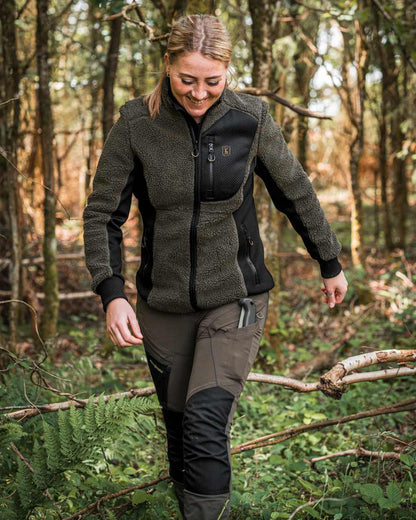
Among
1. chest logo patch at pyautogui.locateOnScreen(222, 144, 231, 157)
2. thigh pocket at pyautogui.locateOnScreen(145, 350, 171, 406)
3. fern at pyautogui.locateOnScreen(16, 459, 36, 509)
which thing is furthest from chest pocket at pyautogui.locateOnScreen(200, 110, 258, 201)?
fern at pyautogui.locateOnScreen(16, 459, 36, 509)

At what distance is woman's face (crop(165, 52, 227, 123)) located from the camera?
7.97 feet

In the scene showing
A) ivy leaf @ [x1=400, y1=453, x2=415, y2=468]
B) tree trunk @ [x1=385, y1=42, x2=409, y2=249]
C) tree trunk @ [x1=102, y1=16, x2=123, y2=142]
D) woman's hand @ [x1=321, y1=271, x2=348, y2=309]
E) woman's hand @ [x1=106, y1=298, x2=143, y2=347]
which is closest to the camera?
woman's hand @ [x1=106, y1=298, x2=143, y2=347]

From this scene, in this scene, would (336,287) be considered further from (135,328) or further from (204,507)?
(204,507)

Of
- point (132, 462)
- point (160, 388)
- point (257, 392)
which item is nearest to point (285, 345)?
point (257, 392)

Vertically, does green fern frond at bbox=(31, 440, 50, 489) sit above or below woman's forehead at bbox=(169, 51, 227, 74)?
below

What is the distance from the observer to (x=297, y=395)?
15.6 ft

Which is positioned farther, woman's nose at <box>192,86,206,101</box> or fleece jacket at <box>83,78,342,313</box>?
fleece jacket at <box>83,78,342,313</box>

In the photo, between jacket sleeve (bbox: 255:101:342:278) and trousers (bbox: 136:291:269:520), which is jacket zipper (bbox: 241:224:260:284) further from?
jacket sleeve (bbox: 255:101:342:278)

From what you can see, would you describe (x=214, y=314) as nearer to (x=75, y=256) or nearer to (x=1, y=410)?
(x=1, y=410)

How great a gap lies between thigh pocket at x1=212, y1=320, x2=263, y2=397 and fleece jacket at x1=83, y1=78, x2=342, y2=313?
154 mm

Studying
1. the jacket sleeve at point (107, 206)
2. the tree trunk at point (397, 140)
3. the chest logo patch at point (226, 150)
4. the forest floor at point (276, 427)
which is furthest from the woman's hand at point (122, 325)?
the tree trunk at point (397, 140)

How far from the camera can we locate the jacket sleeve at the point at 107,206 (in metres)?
2.61

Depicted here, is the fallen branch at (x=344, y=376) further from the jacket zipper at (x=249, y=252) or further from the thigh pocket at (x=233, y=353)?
the jacket zipper at (x=249, y=252)

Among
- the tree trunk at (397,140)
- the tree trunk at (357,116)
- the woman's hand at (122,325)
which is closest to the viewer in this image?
the woman's hand at (122,325)
